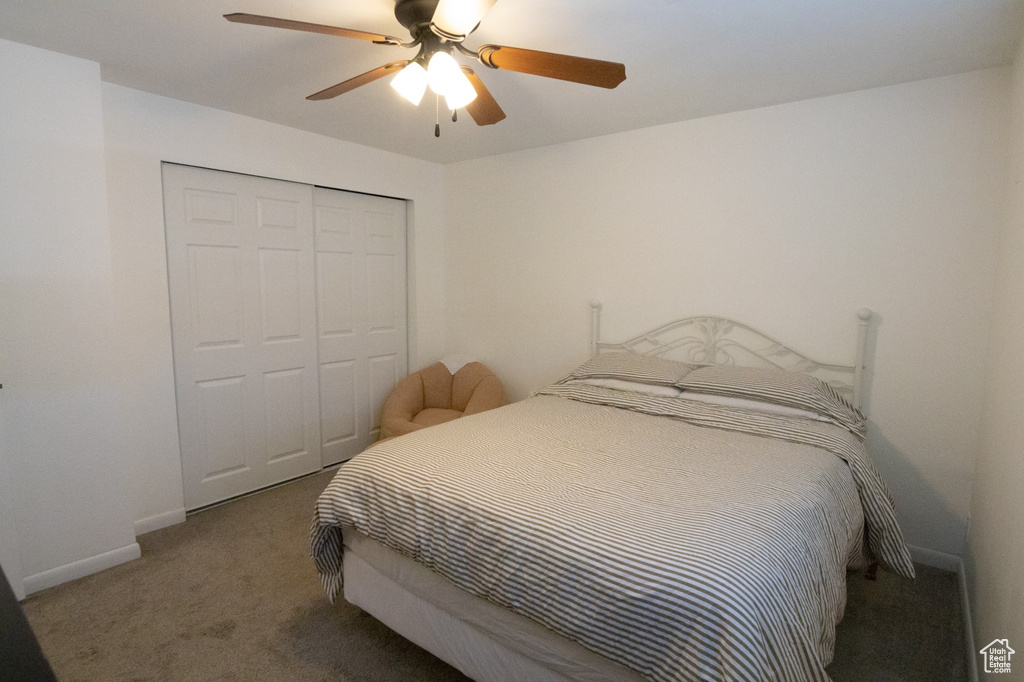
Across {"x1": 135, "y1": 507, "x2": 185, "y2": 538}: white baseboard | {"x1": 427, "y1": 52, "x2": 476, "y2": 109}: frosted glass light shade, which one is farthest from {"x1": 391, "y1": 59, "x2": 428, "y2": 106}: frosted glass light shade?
{"x1": 135, "y1": 507, "x2": 185, "y2": 538}: white baseboard

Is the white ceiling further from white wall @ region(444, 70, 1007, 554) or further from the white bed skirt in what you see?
the white bed skirt

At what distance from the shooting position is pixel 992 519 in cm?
186

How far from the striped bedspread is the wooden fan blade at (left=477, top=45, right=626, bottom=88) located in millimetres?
1345

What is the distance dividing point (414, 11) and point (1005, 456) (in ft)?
8.01

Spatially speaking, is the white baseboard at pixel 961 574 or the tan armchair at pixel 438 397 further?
the tan armchair at pixel 438 397

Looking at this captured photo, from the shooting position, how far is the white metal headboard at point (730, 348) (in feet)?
8.75

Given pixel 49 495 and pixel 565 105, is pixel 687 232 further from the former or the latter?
pixel 49 495

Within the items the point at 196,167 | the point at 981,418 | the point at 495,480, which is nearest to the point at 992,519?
the point at 981,418

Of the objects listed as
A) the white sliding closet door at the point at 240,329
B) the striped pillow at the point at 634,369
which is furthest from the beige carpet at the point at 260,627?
the striped pillow at the point at 634,369

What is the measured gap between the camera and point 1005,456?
67.4 inches

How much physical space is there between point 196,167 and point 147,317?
0.90m

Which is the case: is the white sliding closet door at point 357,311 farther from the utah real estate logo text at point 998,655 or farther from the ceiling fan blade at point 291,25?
the utah real estate logo text at point 998,655

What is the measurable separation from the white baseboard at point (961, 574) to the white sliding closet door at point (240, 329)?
359cm

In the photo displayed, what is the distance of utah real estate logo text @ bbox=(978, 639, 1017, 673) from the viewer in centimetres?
141
